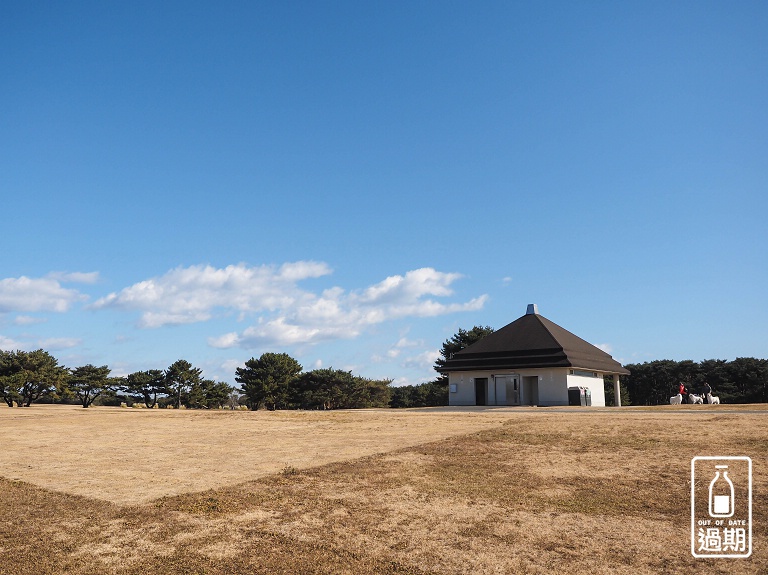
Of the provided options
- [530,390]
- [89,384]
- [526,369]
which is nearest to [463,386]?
[530,390]

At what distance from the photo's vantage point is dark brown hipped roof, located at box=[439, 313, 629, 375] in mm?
43531

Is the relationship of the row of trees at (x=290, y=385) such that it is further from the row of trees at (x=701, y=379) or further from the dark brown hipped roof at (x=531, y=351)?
the row of trees at (x=701, y=379)

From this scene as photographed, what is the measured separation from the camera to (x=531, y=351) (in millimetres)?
44719

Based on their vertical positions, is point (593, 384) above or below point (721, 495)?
below

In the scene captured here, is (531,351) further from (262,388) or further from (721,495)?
(721,495)

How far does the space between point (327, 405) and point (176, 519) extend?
176 feet

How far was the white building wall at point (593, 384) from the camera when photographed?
142 feet

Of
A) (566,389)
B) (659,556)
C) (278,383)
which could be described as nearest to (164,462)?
Result: (659,556)

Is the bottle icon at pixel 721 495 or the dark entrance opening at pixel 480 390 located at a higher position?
the bottle icon at pixel 721 495
